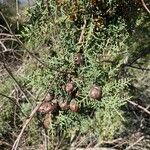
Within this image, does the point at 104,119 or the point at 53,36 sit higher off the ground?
the point at 53,36

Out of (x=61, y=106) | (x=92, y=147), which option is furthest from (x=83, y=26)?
(x=92, y=147)

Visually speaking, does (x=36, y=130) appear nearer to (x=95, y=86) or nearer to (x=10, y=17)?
(x=95, y=86)

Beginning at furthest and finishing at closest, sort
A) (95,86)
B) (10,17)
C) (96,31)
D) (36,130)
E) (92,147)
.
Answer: (10,17) → (92,147) → (36,130) → (96,31) → (95,86)

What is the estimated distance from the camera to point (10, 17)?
5.61 meters

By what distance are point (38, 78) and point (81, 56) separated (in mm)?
196

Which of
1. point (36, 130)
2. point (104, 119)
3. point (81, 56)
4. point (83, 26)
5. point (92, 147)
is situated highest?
point (83, 26)

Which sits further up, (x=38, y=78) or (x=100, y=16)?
(x=100, y=16)

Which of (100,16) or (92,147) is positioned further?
(92,147)

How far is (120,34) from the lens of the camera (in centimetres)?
182

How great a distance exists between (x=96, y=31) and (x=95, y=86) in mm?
256

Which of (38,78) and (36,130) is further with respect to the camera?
(36,130)

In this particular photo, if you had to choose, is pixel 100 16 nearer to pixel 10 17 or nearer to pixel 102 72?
pixel 102 72

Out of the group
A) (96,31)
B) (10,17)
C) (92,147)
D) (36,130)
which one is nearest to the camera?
(96,31)

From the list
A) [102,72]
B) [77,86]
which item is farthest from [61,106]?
[102,72]
